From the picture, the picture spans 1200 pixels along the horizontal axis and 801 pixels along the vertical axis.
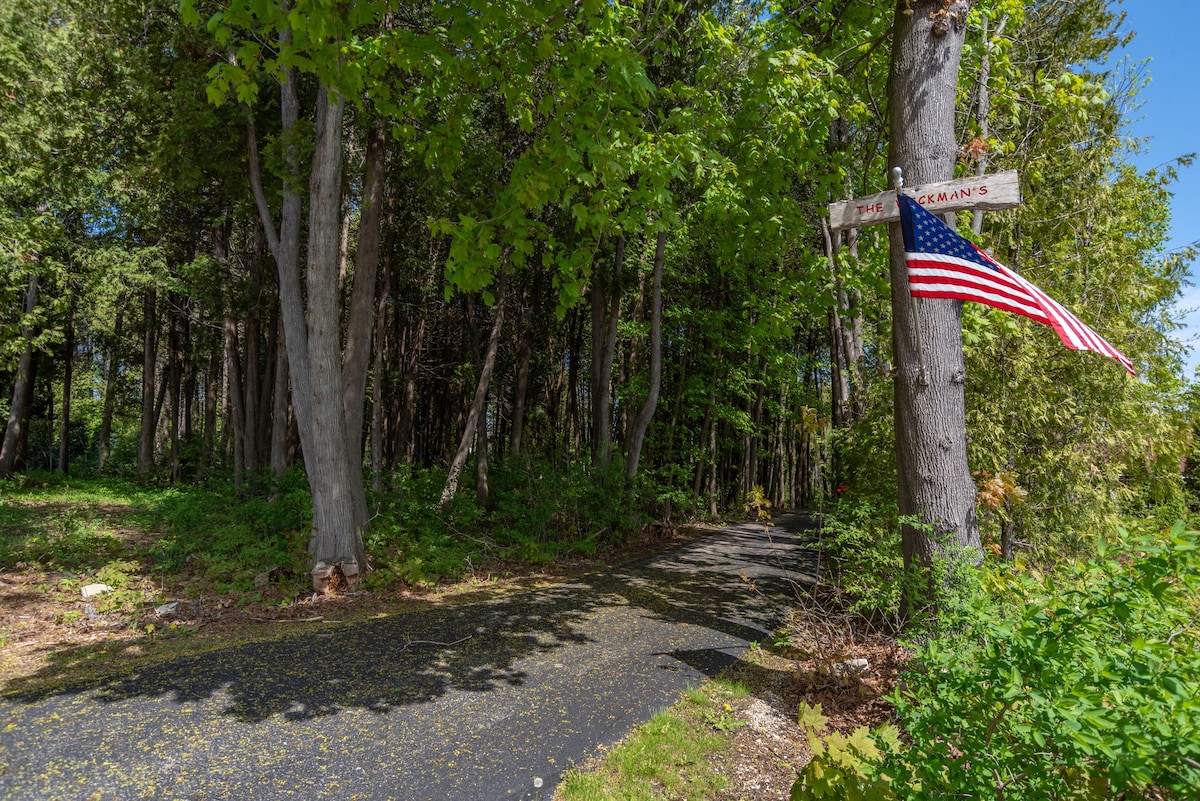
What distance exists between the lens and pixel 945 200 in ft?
14.2

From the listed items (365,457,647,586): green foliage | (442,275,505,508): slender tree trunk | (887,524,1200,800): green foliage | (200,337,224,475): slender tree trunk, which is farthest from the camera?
(200,337,224,475): slender tree trunk

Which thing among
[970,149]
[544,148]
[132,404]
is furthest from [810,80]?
[132,404]

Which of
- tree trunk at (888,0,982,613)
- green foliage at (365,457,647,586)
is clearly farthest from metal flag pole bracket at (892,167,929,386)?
green foliage at (365,457,647,586)

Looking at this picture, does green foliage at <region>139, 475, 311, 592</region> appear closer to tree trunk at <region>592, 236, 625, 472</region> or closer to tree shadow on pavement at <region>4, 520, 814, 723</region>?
tree shadow on pavement at <region>4, 520, 814, 723</region>

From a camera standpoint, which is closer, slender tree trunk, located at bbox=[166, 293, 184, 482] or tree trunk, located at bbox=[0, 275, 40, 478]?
tree trunk, located at bbox=[0, 275, 40, 478]

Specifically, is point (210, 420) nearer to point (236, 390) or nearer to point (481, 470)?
point (236, 390)

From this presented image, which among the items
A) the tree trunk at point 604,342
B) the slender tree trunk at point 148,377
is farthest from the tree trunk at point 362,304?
the slender tree trunk at point 148,377

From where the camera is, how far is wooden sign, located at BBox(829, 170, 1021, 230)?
13.6ft

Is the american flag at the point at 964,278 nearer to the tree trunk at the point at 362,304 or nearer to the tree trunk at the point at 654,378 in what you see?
the tree trunk at the point at 362,304

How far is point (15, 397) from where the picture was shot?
1803cm

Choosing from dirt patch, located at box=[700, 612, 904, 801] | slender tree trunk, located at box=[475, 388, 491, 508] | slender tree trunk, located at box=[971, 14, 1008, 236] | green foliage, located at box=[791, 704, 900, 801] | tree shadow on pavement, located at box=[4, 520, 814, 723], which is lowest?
dirt patch, located at box=[700, 612, 904, 801]

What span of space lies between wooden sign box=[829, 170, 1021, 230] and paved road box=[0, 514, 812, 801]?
3970mm

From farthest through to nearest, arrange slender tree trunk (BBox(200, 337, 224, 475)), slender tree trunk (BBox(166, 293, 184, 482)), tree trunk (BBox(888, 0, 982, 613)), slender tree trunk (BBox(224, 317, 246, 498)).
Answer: slender tree trunk (BBox(166, 293, 184, 482)) < slender tree trunk (BBox(200, 337, 224, 475)) < slender tree trunk (BBox(224, 317, 246, 498)) < tree trunk (BBox(888, 0, 982, 613))

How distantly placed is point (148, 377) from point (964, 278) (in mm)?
23281
